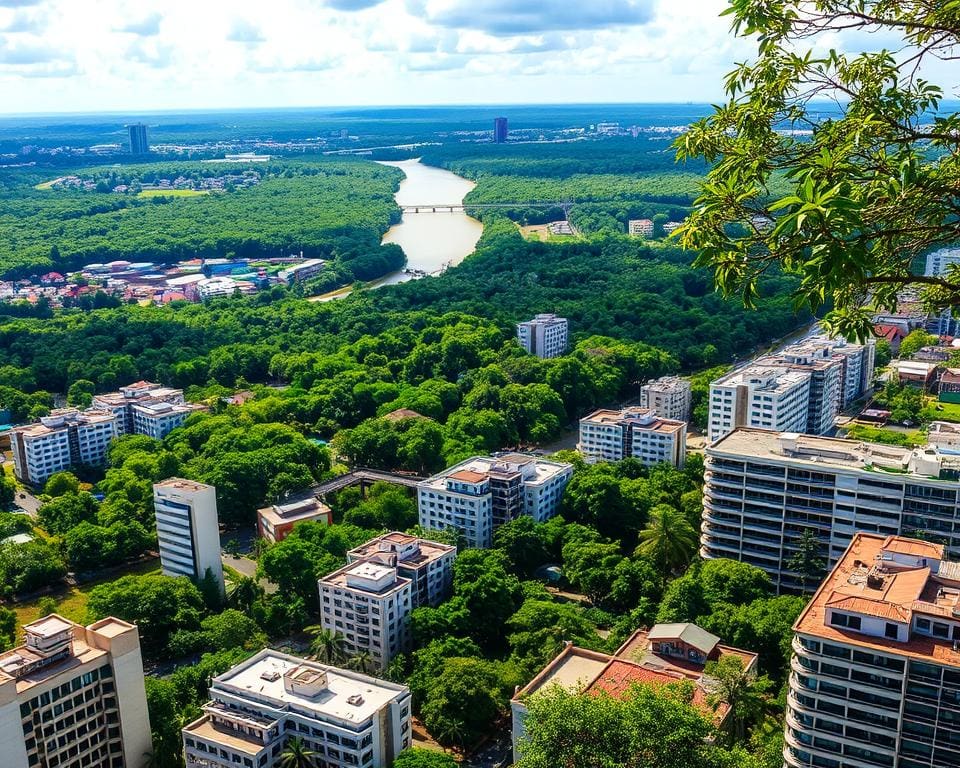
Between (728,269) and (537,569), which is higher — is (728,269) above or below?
above

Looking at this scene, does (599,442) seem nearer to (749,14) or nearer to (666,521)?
(666,521)

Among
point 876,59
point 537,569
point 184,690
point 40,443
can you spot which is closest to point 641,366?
point 537,569

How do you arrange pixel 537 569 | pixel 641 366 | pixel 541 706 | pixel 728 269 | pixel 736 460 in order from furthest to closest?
1. pixel 641 366
2. pixel 537 569
3. pixel 736 460
4. pixel 541 706
5. pixel 728 269

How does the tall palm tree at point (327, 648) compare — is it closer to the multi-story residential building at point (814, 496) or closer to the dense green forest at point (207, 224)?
the multi-story residential building at point (814, 496)

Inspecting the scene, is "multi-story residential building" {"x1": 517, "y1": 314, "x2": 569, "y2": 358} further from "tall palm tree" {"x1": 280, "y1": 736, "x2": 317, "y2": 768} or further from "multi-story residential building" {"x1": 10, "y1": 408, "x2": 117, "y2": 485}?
"tall palm tree" {"x1": 280, "y1": 736, "x2": 317, "y2": 768}

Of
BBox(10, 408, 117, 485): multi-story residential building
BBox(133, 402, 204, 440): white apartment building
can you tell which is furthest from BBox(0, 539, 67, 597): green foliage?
BBox(133, 402, 204, 440): white apartment building

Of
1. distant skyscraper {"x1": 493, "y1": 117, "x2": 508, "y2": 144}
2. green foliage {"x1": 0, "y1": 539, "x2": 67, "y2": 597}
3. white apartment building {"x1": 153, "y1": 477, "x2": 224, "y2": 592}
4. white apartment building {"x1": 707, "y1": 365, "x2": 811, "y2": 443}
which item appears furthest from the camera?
distant skyscraper {"x1": 493, "y1": 117, "x2": 508, "y2": 144}

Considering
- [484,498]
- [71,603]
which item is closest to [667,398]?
[484,498]

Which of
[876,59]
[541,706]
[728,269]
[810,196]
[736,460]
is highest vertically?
[876,59]
